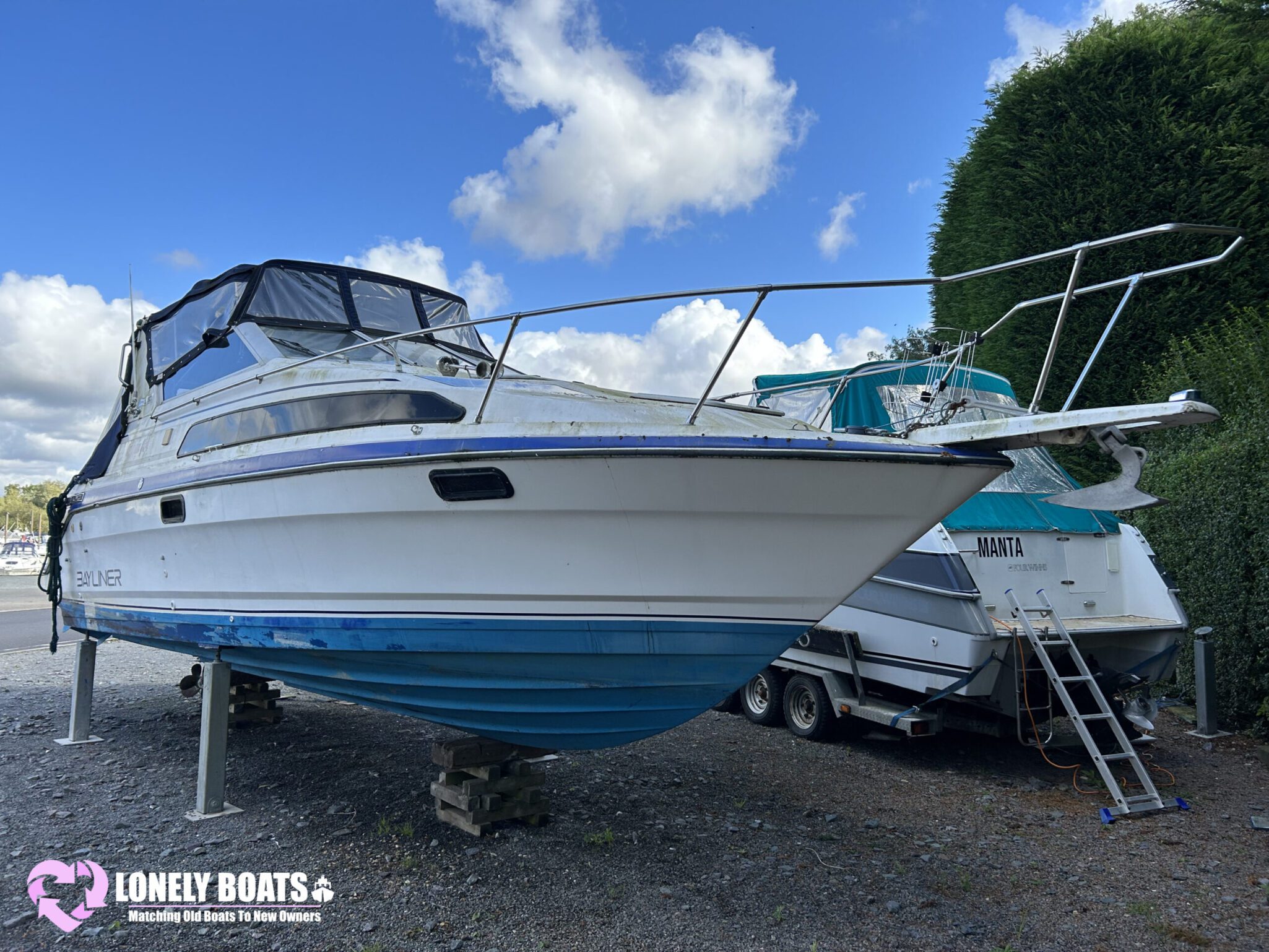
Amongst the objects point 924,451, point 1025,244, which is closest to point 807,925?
Answer: point 924,451

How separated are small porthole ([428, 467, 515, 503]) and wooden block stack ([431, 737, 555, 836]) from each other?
1.40m

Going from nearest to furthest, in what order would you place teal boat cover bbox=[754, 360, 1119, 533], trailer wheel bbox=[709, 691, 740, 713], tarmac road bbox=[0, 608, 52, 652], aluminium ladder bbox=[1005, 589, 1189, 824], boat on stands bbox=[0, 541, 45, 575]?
aluminium ladder bbox=[1005, 589, 1189, 824] → teal boat cover bbox=[754, 360, 1119, 533] → trailer wheel bbox=[709, 691, 740, 713] → tarmac road bbox=[0, 608, 52, 652] → boat on stands bbox=[0, 541, 45, 575]

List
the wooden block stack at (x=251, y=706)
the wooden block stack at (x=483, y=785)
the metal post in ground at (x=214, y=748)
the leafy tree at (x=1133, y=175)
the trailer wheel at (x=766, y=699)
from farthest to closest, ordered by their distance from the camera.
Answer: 1. the leafy tree at (x=1133, y=175)
2. the trailer wheel at (x=766, y=699)
3. the wooden block stack at (x=251, y=706)
4. the metal post in ground at (x=214, y=748)
5. the wooden block stack at (x=483, y=785)

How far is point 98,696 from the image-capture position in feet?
26.6

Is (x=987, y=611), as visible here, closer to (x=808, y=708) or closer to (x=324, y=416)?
(x=808, y=708)

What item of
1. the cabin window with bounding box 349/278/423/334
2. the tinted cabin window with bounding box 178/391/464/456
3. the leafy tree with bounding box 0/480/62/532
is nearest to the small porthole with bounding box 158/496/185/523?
the tinted cabin window with bounding box 178/391/464/456

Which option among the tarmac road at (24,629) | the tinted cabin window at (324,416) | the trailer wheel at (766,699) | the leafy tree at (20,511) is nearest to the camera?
the tinted cabin window at (324,416)

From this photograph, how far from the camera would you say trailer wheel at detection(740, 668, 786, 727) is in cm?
670

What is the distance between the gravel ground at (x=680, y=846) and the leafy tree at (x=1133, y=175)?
6612 mm

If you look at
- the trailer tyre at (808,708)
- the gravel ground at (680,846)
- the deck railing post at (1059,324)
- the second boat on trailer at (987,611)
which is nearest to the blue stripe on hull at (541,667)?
the gravel ground at (680,846)

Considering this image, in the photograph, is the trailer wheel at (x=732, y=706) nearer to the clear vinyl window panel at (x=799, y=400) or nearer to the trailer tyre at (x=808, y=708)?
the trailer tyre at (x=808, y=708)

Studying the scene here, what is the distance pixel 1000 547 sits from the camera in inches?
226

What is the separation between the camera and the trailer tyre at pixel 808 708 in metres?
6.20

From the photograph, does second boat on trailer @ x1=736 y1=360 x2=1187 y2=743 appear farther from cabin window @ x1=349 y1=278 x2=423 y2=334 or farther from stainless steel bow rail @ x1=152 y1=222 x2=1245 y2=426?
cabin window @ x1=349 y1=278 x2=423 y2=334
